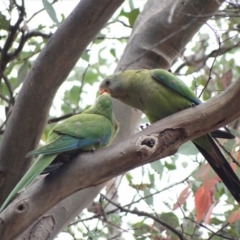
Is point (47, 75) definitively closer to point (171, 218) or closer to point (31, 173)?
point (31, 173)

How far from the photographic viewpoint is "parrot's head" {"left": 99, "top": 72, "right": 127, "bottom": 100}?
2508 millimetres

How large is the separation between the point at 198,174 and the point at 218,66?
8.87 ft

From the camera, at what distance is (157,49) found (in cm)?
259

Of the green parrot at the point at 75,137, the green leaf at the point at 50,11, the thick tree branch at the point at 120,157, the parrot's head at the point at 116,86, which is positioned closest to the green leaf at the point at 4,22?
the green leaf at the point at 50,11

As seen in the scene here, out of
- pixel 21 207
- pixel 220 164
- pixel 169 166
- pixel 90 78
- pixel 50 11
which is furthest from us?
pixel 90 78

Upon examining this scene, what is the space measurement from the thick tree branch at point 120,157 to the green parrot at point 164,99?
41 cm

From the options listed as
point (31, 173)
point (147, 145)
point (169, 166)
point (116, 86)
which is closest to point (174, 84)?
point (116, 86)

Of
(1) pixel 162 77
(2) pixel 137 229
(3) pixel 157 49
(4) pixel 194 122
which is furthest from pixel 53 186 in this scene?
(2) pixel 137 229

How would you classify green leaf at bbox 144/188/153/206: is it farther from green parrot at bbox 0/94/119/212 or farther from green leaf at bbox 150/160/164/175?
green parrot at bbox 0/94/119/212

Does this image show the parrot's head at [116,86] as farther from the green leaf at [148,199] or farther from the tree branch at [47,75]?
the green leaf at [148,199]

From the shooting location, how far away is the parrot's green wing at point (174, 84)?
2.32m

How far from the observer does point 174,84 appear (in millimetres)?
2355

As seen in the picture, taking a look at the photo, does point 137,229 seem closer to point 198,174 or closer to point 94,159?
point 198,174

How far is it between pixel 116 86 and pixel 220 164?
605mm
